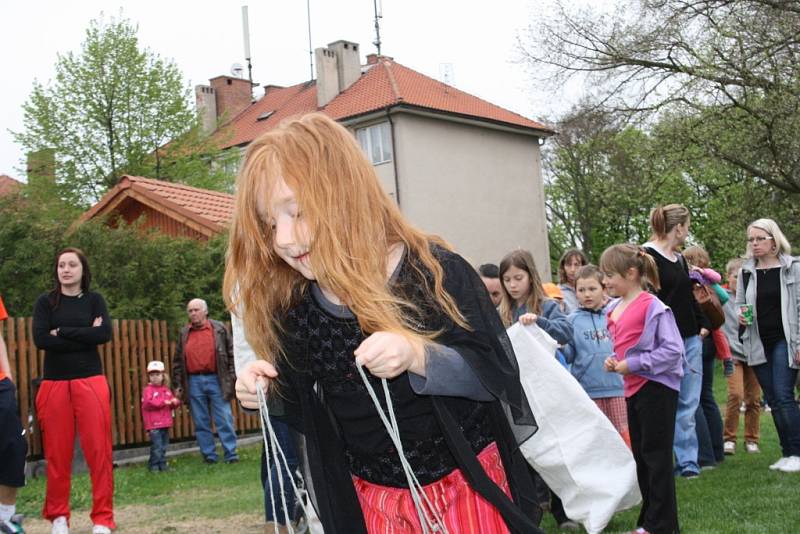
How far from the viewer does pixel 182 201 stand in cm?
1978

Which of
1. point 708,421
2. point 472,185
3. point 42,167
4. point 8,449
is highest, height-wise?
point 42,167

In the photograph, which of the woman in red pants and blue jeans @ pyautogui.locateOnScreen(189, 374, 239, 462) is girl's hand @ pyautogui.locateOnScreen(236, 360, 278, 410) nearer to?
the woman in red pants

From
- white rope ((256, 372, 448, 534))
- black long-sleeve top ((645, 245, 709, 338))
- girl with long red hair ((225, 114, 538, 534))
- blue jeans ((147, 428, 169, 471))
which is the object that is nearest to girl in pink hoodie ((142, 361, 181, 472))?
blue jeans ((147, 428, 169, 471))

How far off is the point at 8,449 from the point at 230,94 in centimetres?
4324

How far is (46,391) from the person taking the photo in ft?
23.7

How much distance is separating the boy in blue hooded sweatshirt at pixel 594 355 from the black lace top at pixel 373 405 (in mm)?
4304

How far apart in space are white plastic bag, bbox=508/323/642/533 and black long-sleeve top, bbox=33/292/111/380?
3553mm

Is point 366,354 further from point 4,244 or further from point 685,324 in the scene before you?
point 4,244

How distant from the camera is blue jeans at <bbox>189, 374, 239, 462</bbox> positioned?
40.0ft

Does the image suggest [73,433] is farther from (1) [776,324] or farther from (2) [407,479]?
(1) [776,324]

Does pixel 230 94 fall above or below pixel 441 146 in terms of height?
above

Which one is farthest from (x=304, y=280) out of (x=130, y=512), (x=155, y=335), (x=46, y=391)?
(x=155, y=335)

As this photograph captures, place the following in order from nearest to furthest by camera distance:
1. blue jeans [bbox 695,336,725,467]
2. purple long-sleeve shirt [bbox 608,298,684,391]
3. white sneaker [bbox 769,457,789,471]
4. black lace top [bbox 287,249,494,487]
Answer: black lace top [bbox 287,249,494,487], purple long-sleeve shirt [bbox 608,298,684,391], white sneaker [bbox 769,457,789,471], blue jeans [bbox 695,336,725,467]

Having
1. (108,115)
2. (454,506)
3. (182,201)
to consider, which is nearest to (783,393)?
(454,506)
